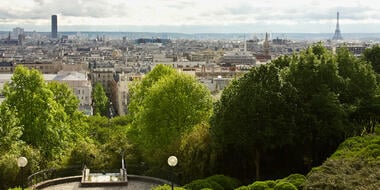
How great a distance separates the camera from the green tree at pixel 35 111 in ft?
121

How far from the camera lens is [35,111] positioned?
37.3 meters

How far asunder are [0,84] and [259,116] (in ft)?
301

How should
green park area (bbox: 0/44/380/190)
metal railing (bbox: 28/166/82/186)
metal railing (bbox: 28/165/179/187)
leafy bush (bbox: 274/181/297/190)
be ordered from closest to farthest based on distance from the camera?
leafy bush (bbox: 274/181/297/190)
green park area (bbox: 0/44/380/190)
metal railing (bbox: 28/166/82/186)
metal railing (bbox: 28/165/179/187)

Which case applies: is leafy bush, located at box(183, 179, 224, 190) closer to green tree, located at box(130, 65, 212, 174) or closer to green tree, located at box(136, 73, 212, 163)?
green tree, located at box(130, 65, 212, 174)

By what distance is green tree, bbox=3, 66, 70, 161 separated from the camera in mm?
36906

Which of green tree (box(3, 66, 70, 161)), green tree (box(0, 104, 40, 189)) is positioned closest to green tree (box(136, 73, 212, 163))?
→ green tree (box(3, 66, 70, 161))

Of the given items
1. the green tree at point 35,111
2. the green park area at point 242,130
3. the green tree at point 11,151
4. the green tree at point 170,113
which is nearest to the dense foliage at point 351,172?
the green park area at point 242,130

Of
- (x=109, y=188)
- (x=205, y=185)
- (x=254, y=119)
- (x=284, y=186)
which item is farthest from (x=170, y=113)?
(x=284, y=186)

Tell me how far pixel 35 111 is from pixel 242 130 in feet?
53.3

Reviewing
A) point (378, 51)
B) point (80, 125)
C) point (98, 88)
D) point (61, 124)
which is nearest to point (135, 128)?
point (61, 124)

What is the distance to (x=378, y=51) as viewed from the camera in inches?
1758

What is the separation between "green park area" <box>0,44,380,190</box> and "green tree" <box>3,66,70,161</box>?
0.21 feet

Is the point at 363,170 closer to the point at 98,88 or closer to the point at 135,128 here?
the point at 135,128

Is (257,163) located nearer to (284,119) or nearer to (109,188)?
(284,119)
